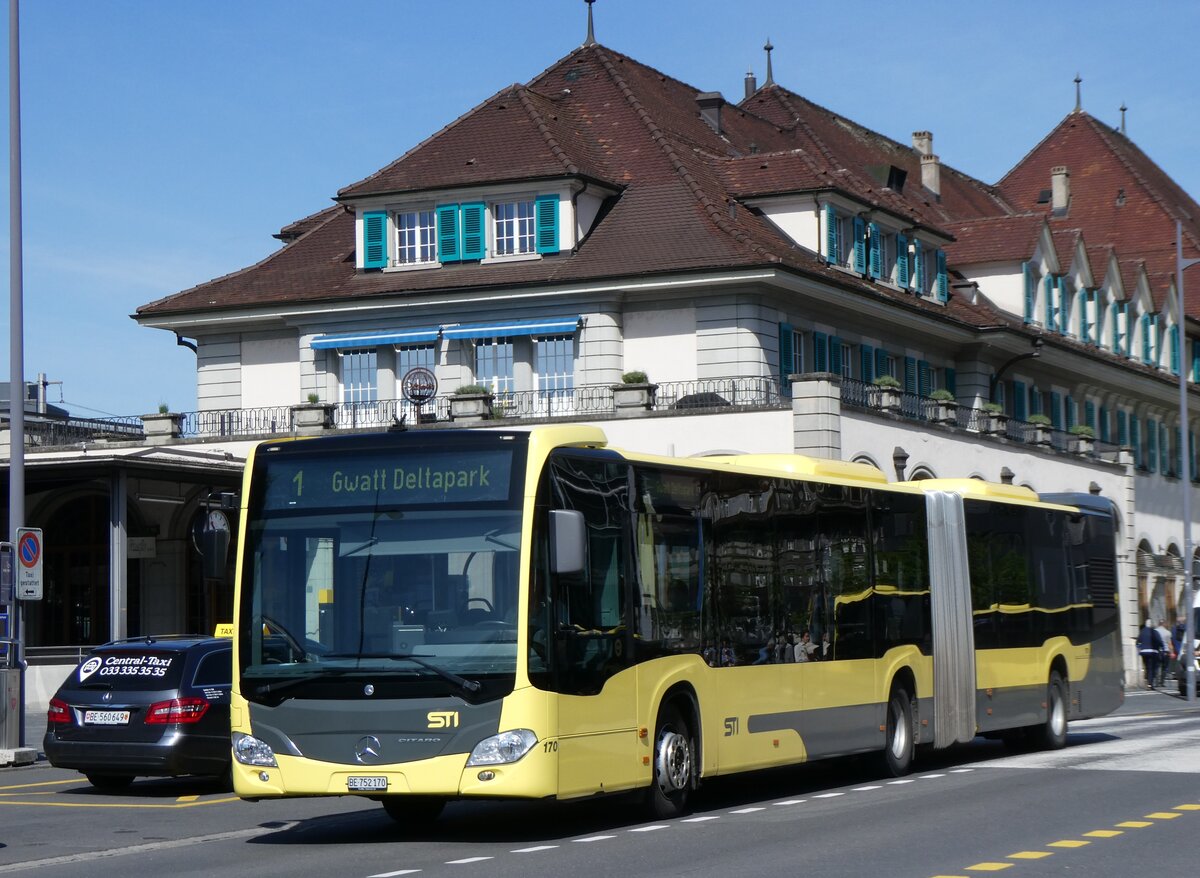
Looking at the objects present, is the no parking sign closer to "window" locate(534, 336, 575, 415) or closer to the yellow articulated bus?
the yellow articulated bus

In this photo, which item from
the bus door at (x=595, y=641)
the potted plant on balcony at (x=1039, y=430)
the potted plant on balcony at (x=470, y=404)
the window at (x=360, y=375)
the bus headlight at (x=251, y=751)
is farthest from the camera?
the potted plant on balcony at (x=1039, y=430)

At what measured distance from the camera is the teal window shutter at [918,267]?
52812mm

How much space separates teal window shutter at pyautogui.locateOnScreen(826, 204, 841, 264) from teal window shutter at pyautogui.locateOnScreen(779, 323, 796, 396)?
306cm

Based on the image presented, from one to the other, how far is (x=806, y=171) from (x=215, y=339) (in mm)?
14550

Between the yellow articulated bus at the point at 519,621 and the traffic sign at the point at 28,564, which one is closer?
the yellow articulated bus at the point at 519,621

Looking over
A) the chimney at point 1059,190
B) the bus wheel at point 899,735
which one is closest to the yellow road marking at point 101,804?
the bus wheel at point 899,735

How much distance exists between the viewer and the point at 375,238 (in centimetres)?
4775

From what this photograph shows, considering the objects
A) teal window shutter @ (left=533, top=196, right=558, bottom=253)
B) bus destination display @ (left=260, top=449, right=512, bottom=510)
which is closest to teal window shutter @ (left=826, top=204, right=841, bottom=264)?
teal window shutter @ (left=533, top=196, right=558, bottom=253)

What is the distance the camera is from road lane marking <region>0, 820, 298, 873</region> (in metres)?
14.4

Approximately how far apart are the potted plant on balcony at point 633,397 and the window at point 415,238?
7.84 m

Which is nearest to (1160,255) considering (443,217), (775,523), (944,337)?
(944,337)

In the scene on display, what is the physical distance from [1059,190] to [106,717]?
6265 centimetres

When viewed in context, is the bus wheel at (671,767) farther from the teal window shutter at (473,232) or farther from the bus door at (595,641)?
the teal window shutter at (473,232)

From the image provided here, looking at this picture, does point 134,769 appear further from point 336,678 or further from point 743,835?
point 743,835
